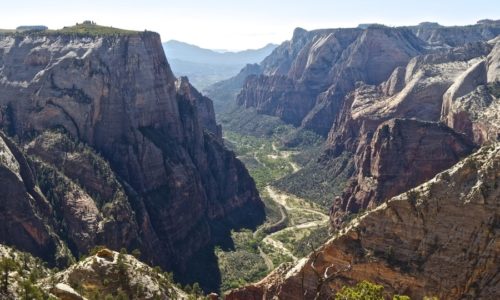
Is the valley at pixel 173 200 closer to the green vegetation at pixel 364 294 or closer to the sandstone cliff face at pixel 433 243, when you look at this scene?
the sandstone cliff face at pixel 433 243

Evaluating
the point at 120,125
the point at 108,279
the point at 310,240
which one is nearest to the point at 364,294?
the point at 108,279

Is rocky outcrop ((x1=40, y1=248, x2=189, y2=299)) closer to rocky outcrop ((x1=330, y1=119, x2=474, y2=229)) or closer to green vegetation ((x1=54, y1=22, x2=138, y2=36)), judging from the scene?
rocky outcrop ((x1=330, y1=119, x2=474, y2=229))

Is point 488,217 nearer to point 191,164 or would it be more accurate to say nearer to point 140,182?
point 140,182

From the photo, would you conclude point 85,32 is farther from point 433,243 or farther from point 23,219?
point 433,243

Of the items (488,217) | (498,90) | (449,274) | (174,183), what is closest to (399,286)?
(449,274)

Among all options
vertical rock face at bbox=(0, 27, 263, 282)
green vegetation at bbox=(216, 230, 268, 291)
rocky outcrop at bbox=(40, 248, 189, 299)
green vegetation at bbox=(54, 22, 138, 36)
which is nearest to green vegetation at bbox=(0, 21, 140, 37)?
green vegetation at bbox=(54, 22, 138, 36)

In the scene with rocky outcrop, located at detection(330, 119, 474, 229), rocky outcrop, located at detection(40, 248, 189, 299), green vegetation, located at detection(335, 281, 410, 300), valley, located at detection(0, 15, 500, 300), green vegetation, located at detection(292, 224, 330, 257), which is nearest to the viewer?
green vegetation, located at detection(335, 281, 410, 300)
